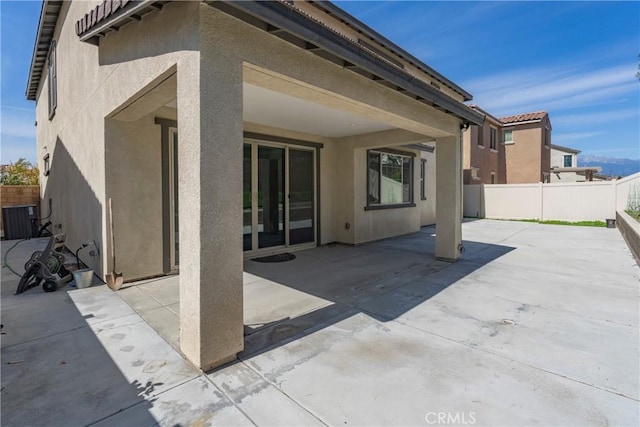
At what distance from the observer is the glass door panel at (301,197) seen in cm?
830

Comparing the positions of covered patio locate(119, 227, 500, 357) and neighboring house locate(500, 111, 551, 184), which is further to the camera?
neighboring house locate(500, 111, 551, 184)

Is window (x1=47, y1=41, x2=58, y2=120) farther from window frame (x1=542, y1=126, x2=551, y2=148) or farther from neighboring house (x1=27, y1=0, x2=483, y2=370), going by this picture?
window frame (x1=542, y1=126, x2=551, y2=148)

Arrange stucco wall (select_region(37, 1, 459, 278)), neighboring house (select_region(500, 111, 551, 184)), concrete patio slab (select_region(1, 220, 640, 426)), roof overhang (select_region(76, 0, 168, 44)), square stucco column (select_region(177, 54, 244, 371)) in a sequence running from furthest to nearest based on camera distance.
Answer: neighboring house (select_region(500, 111, 551, 184)) < roof overhang (select_region(76, 0, 168, 44)) < stucco wall (select_region(37, 1, 459, 278)) < square stucco column (select_region(177, 54, 244, 371)) < concrete patio slab (select_region(1, 220, 640, 426))

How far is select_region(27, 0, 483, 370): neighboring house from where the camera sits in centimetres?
278

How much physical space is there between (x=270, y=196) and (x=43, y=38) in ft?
28.6

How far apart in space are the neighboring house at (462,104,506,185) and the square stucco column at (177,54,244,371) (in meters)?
17.4

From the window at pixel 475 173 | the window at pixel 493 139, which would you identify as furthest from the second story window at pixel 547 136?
the window at pixel 475 173

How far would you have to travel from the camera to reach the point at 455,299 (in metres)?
4.71

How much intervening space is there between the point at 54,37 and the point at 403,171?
11.5 metres

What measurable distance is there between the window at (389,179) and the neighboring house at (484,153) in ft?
27.6

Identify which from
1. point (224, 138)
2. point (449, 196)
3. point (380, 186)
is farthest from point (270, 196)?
point (224, 138)

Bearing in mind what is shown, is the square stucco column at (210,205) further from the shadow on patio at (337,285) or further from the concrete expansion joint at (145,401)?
the shadow on patio at (337,285)

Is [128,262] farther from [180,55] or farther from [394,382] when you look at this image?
[394,382]

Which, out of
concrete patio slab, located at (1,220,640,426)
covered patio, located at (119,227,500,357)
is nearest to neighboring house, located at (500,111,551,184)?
covered patio, located at (119,227,500,357)
